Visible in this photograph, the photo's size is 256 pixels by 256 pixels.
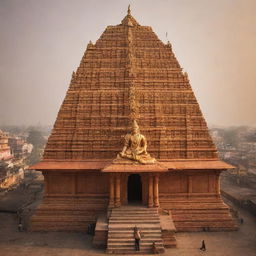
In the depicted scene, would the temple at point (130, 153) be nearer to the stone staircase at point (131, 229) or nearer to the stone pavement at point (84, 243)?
the stone staircase at point (131, 229)

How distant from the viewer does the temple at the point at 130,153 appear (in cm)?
1769

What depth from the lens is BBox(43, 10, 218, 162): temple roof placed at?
19.7 metres

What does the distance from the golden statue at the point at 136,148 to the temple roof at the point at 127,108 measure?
4.37 feet

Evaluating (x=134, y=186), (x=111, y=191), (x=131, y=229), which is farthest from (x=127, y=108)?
(x=131, y=229)

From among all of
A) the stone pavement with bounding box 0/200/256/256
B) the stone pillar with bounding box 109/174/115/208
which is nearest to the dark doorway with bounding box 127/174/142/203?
the stone pillar with bounding box 109/174/115/208

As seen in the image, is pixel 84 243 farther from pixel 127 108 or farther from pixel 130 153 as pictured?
pixel 127 108

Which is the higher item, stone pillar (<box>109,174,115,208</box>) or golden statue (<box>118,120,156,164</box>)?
golden statue (<box>118,120,156,164</box>)

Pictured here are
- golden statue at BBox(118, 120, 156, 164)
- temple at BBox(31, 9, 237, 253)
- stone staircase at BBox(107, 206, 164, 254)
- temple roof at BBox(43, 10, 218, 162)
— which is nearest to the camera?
stone staircase at BBox(107, 206, 164, 254)

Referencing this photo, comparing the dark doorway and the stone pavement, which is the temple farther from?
the stone pavement

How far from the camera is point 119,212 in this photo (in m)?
17.1

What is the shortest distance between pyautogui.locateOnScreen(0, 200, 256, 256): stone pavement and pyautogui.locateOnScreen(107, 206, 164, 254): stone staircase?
2.36ft

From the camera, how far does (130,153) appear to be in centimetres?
1772

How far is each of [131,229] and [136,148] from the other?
4185 millimetres

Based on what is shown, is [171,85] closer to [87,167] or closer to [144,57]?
[144,57]
